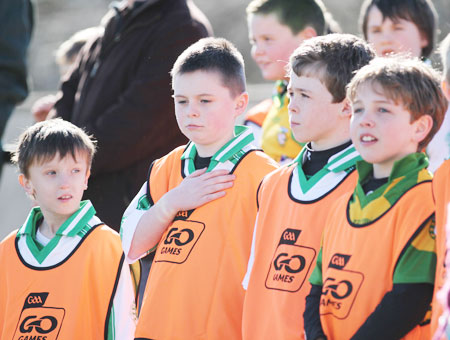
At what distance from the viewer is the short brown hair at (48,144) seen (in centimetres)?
404

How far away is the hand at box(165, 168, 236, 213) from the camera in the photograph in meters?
3.67

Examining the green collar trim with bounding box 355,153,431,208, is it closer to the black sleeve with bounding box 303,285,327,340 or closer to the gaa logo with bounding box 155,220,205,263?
the black sleeve with bounding box 303,285,327,340

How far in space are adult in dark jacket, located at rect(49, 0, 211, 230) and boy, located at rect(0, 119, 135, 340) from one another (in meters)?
0.67

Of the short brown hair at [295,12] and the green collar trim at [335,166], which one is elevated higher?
the short brown hair at [295,12]


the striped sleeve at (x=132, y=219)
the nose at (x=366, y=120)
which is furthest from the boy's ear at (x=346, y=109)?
the striped sleeve at (x=132, y=219)

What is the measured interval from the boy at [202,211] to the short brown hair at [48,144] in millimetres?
387

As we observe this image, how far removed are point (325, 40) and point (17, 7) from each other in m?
1.20

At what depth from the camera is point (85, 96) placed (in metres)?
5.09

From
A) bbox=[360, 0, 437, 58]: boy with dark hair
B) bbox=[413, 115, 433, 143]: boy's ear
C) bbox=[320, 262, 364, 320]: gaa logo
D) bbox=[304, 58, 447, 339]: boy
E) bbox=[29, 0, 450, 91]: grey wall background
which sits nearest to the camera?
bbox=[304, 58, 447, 339]: boy

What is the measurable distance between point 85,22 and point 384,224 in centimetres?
1281

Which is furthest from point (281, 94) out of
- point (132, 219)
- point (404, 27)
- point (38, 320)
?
point (38, 320)

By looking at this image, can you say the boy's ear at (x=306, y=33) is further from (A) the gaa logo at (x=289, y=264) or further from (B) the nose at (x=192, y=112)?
(A) the gaa logo at (x=289, y=264)

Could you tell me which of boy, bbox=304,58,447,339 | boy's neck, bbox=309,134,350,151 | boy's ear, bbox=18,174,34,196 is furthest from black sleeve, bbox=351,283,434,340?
boy's ear, bbox=18,174,34,196

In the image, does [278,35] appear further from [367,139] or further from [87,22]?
[87,22]
